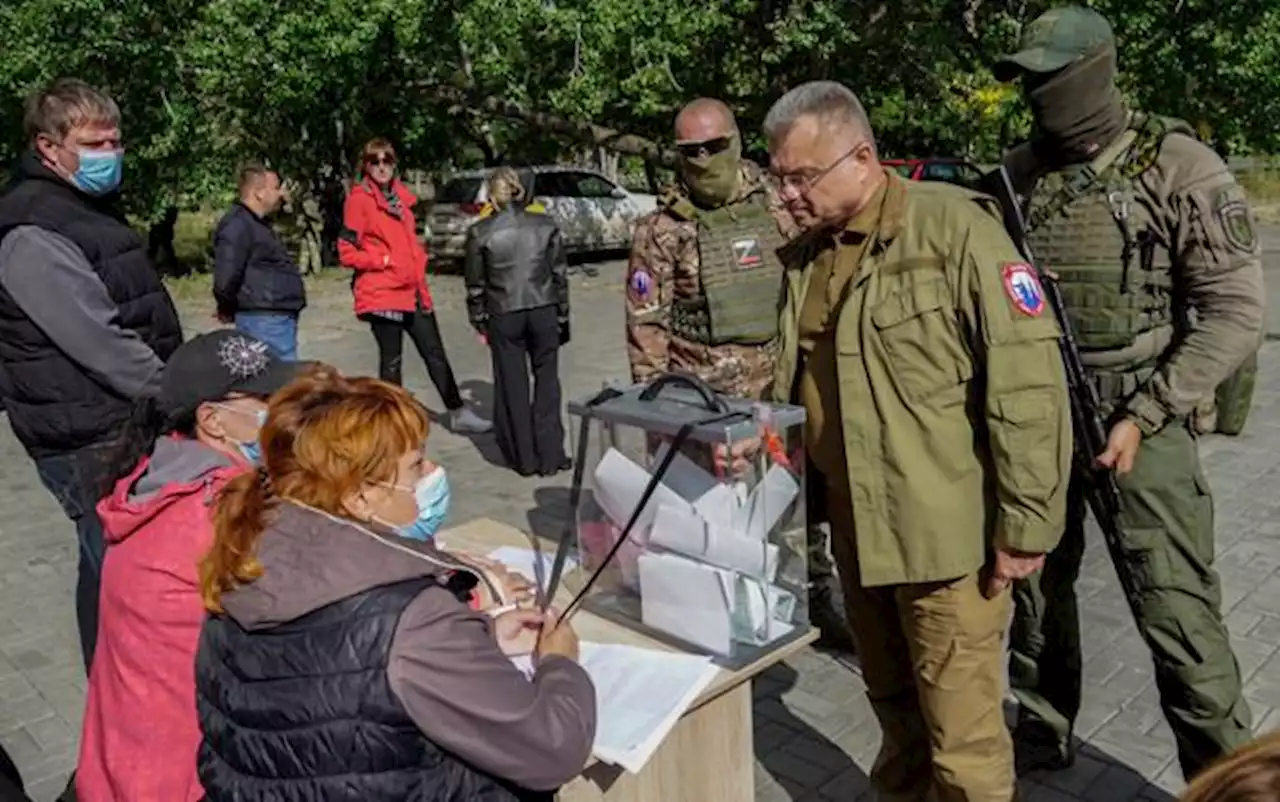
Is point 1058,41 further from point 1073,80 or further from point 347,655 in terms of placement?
point 347,655

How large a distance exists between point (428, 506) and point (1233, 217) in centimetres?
194

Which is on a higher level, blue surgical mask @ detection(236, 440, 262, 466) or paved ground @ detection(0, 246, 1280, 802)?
blue surgical mask @ detection(236, 440, 262, 466)

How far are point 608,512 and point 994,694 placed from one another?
3.22ft

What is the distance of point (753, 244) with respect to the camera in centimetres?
416

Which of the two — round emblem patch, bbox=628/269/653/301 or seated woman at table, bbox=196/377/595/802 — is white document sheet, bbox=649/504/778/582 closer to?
seated woman at table, bbox=196/377/595/802

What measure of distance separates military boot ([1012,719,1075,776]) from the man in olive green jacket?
0.80 metres

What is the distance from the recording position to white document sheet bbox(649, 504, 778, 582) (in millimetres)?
2422

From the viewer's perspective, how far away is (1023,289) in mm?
2393

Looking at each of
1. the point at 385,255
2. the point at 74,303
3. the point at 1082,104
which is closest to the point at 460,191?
the point at 385,255

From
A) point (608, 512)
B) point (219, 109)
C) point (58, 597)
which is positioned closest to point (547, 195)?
point (219, 109)

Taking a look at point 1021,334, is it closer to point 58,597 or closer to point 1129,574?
point 1129,574

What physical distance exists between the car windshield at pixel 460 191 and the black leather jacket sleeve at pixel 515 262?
11592mm

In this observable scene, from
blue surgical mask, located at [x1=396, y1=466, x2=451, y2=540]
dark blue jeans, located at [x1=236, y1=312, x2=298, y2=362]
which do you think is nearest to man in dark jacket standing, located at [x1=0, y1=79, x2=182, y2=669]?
blue surgical mask, located at [x1=396, y1=466, x2=451, y2=540]

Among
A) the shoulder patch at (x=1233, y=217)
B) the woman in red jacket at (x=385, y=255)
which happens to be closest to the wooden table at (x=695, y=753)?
the shoulder patch at (x=1233, y=217)
